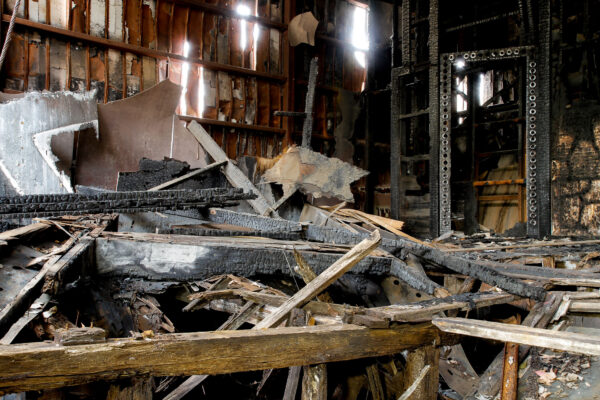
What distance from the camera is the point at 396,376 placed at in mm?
2420

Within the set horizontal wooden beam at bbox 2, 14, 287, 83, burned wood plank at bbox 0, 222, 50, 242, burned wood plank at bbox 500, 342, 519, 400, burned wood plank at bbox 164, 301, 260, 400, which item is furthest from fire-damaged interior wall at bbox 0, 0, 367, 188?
burned wood plank at bbox 500, 342, 519, 400

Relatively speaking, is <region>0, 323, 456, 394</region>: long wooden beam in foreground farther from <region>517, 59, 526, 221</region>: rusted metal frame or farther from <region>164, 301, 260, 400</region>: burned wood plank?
<region>517, 59, 526, 221</region>: rusted metal frame

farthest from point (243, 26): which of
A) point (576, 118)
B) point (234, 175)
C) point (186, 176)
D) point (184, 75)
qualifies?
point (576, 118)

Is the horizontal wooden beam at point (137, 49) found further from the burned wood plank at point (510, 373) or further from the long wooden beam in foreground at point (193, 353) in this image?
the burned wood plank at point (510, 373)

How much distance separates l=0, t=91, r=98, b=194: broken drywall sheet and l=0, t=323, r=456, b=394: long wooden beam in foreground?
16.6 feet

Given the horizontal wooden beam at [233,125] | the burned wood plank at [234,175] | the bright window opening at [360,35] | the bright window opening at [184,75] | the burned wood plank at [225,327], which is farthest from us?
the bright window opening at [360,35]

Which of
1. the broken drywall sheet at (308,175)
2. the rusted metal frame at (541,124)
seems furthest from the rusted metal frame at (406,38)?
the broken drywall sheet at (308,175)

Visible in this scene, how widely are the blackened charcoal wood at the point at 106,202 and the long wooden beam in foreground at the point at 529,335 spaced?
2.84m

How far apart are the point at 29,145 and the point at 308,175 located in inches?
151

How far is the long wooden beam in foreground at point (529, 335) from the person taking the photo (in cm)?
151

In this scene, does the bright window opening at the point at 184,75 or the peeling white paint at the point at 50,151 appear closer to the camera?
the peeling white paint at the point at 50,151

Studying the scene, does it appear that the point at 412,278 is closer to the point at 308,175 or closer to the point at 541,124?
the point at 308,175

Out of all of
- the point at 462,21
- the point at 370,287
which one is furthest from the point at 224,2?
the point at 370,287

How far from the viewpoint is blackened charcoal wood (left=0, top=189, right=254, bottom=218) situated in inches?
135
